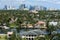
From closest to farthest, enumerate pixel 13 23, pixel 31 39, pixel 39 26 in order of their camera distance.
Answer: pixel 31 39 → pixel 39 26 → pixel 13 23

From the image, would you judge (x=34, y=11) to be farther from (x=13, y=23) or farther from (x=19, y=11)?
(x=13, y=23)

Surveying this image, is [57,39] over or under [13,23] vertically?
over

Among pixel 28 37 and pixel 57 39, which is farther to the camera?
pixel 28 37

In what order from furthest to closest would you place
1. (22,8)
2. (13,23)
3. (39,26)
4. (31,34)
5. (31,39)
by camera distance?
(22,8), (13,23), (39,26), (31,34), (31,39)

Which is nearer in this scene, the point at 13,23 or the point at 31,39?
the point at 31,39

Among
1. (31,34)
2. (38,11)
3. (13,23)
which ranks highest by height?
(31,34)

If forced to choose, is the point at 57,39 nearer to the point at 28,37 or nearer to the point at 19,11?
the point at 28,37

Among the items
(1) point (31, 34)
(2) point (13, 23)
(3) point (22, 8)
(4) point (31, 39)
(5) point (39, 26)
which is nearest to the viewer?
(4) point (31, 39)

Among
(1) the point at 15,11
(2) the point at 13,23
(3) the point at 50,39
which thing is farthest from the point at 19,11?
(3) the point at 50,39

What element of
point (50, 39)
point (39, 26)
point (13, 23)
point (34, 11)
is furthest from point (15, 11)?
point (50, 39)
